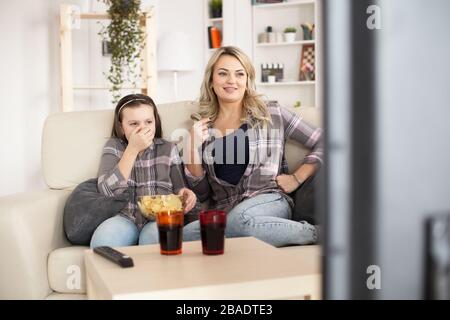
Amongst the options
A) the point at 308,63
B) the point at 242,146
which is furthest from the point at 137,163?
the point at 308,63

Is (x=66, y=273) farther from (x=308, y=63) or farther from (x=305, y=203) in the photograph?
(x=308, y=63)

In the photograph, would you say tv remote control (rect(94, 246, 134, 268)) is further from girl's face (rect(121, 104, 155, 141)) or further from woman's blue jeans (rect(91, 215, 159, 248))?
girl's face (rect(121, 104, 155, 141))

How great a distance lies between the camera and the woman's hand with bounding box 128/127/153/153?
2.16 meters

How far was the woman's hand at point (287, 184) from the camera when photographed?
212 cm

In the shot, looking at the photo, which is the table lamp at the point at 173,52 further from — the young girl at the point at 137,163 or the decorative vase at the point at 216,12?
the young girl at the point at 137,163

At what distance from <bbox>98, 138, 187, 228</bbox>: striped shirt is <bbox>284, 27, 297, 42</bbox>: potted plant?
3392mm

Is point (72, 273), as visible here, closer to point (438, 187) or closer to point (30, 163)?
point (438, 187)

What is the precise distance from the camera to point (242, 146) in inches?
85.7

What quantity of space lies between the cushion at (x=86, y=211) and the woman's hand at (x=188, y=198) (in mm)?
206

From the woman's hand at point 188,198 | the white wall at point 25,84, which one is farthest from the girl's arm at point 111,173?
the white wall at point 25,84

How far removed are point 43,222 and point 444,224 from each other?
1.80 metres

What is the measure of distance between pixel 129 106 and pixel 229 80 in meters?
0.38

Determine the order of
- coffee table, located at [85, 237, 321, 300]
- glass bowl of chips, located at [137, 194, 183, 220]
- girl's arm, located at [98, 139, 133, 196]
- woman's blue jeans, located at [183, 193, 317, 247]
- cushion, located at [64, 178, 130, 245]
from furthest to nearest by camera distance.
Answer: girl's arm, located at [98, 139, 133, 196] < cushion, located at [64, 178, 130, 245] < woman's blue jeans, located at [183, 193, 317, 247] < glass bowl of chips, located at [137, 194, 183, 220] < coffee table, located at [85, 237, 321, 300]

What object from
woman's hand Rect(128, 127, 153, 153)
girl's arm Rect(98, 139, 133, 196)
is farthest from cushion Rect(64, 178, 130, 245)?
woman's hand Rect(128, 127, 153, 153)
